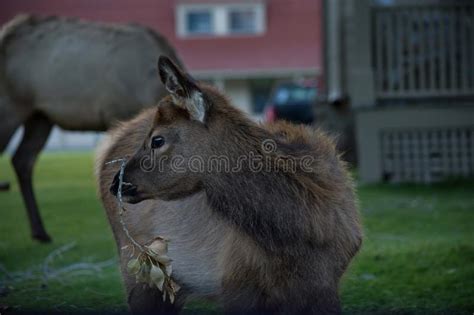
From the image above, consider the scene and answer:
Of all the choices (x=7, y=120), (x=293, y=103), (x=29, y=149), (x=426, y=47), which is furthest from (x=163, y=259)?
(x=293, y=103)

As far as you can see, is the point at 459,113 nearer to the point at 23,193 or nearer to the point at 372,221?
the point at 372,221

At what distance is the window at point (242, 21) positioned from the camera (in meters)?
35.9

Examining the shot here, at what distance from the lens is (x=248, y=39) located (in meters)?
35.3

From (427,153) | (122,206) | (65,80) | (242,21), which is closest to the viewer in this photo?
(122,206)

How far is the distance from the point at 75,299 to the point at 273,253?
84.4 inches

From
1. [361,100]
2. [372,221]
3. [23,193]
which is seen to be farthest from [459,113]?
[23,193]

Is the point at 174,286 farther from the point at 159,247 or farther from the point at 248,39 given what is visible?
Result: the point at 248,39

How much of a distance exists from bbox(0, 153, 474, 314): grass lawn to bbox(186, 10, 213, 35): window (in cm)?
2571

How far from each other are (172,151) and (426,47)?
8.46m

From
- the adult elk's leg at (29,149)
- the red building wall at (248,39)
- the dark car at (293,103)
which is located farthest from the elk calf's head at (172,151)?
the red building wall at (248,39)

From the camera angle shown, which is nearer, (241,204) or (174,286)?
(241,204)

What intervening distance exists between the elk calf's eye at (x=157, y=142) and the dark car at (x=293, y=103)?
21149 mm

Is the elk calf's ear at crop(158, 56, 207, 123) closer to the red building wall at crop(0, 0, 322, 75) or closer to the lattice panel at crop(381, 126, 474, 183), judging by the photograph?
the lattice panel at crop(381, 126, 474, 183)

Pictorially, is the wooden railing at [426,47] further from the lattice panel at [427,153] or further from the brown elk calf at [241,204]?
the brown elk calf at [241,204]
